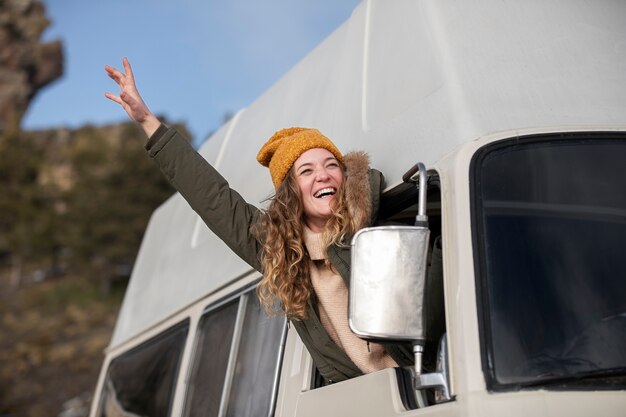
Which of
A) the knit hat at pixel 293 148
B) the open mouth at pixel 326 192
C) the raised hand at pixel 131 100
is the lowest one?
the open mouth at pixel 326 192

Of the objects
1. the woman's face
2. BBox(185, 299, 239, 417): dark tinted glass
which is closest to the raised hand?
the woman's face

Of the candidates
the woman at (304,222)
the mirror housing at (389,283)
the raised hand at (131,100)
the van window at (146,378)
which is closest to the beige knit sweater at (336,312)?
the woman at (304,222)

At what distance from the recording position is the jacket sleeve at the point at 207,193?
3.54 metres

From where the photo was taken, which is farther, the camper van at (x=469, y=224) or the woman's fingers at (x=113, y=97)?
the woman's fingers at (x=113, y=97)

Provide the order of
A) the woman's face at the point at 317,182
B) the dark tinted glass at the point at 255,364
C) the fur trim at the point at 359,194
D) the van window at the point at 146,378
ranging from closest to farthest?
the fur trim at the point at 359,194
the woman's face at the point at 317,182
the dark tinted glass at the point at 255,364
the van window at the point at 146,378

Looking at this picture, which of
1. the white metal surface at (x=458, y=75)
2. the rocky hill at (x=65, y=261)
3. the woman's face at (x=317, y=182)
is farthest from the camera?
the rocky hill at (x=65, y=261)

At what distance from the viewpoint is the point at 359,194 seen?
3133 millimetres

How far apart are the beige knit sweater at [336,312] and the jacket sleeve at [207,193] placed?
0.31 meters

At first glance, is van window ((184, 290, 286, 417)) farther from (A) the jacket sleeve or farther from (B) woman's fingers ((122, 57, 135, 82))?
(B) woman's fingers ((122, 57, 135, 82))

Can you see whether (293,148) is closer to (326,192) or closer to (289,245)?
(326,192)

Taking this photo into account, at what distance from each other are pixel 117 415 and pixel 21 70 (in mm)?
83009

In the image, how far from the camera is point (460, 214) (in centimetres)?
258

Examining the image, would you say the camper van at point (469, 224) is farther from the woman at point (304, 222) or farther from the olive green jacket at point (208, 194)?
A: the olive green jacket at point (208, 194)

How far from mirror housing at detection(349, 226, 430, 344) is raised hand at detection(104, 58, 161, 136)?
1561 mm
